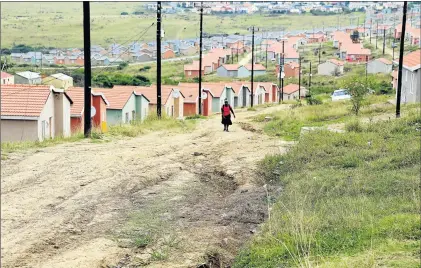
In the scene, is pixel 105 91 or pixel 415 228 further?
pixel 105 91

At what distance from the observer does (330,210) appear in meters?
10.2

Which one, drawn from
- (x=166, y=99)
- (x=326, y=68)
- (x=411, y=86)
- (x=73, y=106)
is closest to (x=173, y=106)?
(x=166, y=99)

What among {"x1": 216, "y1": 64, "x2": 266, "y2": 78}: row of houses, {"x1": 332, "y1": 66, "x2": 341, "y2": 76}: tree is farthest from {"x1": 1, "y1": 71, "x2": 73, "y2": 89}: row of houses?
{"x1": 332, "y1": 66, "x2": 341, "y2": 76}: tree

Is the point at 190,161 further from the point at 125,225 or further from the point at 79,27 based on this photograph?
the point at 79,27

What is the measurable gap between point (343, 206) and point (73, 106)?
23.4 meters

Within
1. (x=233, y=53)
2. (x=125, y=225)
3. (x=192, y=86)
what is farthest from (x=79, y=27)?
(x=125, y=225)

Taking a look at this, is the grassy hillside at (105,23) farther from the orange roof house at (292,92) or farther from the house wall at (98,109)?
the orange roof house at (292,92)

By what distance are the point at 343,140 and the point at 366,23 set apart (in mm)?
155219

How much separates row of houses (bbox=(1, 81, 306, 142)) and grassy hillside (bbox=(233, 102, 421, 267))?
842 cm

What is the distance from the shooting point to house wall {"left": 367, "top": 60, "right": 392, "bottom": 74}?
81062 millimetres

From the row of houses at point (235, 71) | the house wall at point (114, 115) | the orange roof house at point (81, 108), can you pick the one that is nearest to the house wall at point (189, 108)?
the house wall at point (114, 115)

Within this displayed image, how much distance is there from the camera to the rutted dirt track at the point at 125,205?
28.8 ft

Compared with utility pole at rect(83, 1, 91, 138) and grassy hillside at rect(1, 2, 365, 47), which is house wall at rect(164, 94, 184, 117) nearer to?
grassy hillside at rect(1, 2, 365, 47)

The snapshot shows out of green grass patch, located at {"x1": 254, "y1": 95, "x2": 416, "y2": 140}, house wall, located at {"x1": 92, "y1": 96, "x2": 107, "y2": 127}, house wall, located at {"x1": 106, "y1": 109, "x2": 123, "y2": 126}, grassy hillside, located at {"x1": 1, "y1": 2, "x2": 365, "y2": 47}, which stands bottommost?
house wall, located at {"x1": 106, "y1": 109, "x2": 123, "y2": 126}
